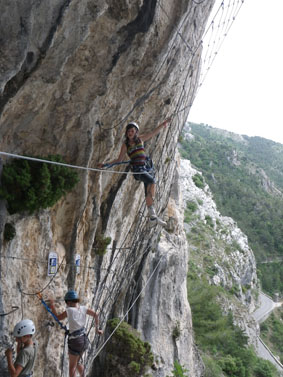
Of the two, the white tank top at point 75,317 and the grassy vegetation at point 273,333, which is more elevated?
the white tank top at point 75,317

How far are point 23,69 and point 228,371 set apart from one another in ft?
77.6

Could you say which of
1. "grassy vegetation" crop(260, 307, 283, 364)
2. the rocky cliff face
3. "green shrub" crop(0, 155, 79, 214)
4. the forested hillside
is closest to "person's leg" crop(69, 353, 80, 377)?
"green shrub" crop(0, 155, 79, 214)

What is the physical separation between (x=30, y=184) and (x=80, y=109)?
1668 millimetres

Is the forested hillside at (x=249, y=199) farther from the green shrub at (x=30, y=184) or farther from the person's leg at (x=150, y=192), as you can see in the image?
the green shrub at (x=30, y=184)

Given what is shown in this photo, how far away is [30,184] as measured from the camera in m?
4.43

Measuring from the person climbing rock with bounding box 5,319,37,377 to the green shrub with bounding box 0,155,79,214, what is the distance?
1.68 m

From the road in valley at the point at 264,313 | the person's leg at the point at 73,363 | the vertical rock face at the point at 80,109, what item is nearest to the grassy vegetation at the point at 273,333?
the road in valley at the point at 264,313

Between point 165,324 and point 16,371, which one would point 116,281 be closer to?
point 165,324

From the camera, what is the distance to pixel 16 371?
3289 millimetres

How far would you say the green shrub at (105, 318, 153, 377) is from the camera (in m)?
7.87

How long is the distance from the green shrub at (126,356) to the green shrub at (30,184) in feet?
17.3

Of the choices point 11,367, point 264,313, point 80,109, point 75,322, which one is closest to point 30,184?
point 80,109

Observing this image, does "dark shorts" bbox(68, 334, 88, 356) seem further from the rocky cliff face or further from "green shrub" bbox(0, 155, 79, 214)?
the rocky cliff face

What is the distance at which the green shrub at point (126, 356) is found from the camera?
7873mm
